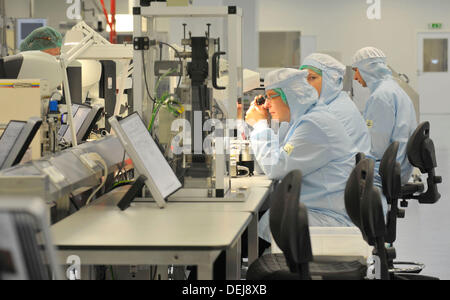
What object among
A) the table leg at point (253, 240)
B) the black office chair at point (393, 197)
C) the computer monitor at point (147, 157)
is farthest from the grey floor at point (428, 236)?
the computer monitor at point (147, 157)

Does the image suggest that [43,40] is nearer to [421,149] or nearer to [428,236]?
[421,149]

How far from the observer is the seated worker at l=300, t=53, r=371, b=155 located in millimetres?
4312

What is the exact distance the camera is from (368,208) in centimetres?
243

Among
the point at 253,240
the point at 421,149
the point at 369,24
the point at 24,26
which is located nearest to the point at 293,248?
the point at 253,240

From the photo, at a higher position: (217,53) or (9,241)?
(217,53)

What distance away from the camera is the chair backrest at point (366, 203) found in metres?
2.44

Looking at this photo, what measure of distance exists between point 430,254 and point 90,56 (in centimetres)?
251

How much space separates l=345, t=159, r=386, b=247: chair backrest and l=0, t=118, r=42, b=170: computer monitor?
119 cm

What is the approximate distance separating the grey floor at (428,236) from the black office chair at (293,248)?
1.63 metres

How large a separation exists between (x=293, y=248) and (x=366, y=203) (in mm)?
523

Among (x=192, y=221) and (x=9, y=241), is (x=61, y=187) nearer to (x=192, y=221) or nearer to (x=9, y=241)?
(x=192, y=221)

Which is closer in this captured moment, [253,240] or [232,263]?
[232,263]
